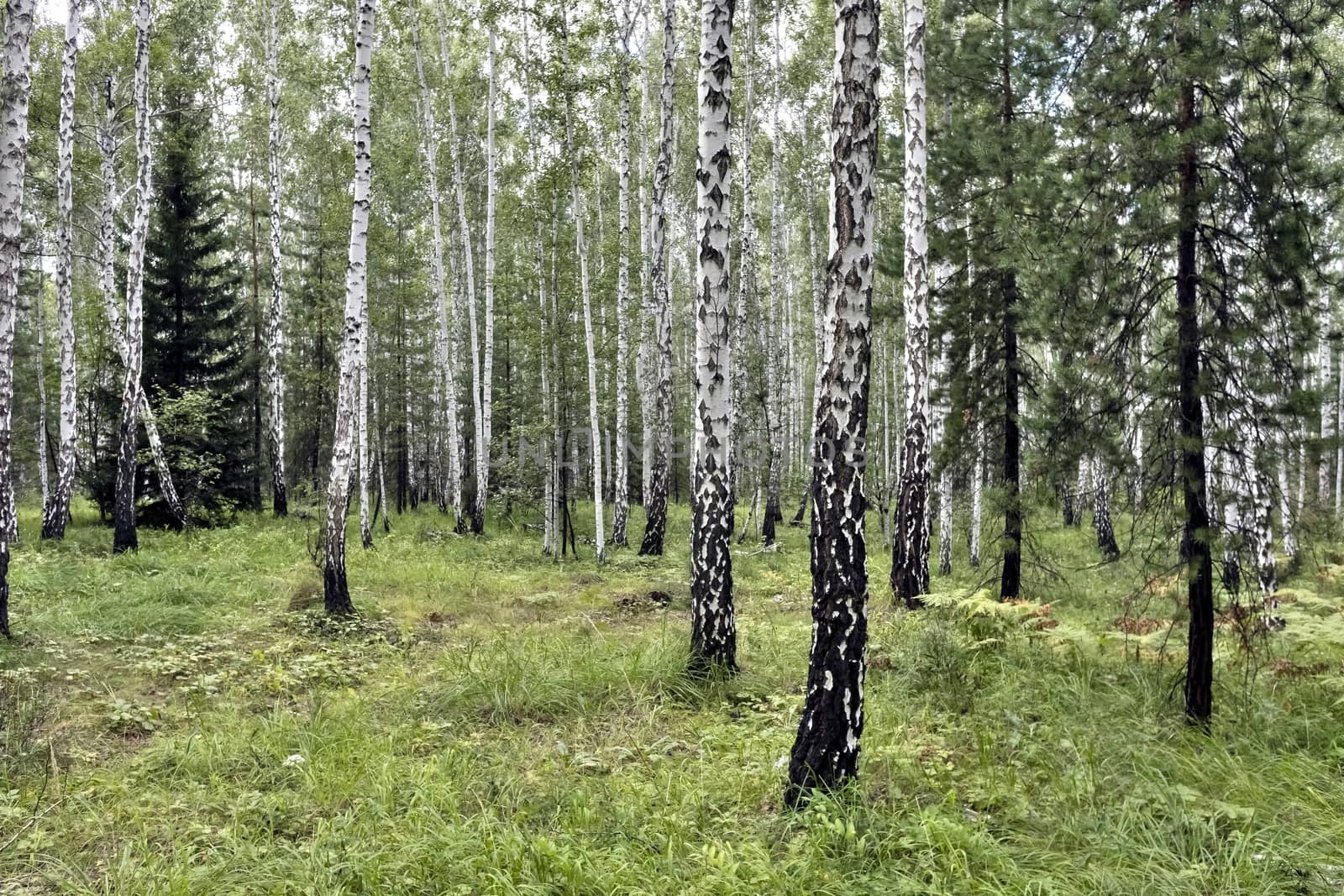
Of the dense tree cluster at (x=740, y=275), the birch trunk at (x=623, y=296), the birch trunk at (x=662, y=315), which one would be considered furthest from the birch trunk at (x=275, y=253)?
the birch trunk at (x=662, y=315)

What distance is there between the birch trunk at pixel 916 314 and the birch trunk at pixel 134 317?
1226cm

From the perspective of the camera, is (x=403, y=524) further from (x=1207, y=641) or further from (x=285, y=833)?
(x=1207, y=641)

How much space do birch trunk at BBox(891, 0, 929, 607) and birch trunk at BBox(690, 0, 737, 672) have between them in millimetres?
3828

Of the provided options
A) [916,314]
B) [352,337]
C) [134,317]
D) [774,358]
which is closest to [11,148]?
[352,337]

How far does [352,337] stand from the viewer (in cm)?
942

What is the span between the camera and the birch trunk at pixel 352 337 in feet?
29.7

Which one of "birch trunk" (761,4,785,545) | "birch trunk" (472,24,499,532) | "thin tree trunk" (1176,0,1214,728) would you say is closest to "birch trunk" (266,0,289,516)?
"birch trunk" (472,24,499,532)

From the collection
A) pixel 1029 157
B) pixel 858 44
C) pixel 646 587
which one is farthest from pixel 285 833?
pixel 1029 157

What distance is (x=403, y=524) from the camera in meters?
20.9

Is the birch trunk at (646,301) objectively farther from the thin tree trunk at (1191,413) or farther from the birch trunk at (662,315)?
the thin tree trunk at (1191,413)

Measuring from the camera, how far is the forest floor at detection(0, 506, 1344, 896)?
353 centimetres

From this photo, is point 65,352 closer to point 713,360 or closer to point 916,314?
point 713,360

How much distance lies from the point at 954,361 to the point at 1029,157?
334cm

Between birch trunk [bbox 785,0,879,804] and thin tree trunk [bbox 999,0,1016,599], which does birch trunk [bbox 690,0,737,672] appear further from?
thin tree trunk [bbox 999,0,1016,599]
